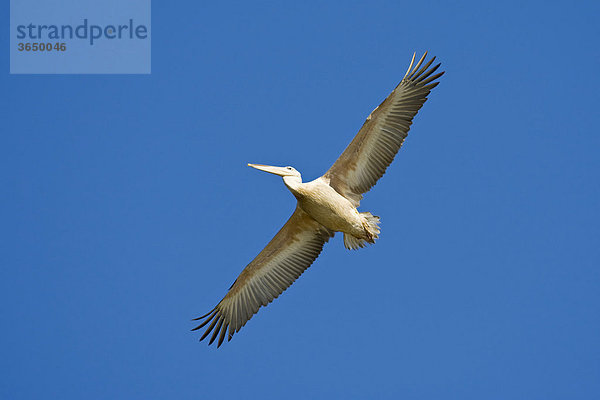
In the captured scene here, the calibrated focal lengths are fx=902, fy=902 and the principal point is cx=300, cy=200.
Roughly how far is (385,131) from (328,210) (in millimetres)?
1402

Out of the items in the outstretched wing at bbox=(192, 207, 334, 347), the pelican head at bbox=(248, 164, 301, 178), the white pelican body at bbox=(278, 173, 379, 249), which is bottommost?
the outstretched wing at bbox=(192, 207, 334, 347)

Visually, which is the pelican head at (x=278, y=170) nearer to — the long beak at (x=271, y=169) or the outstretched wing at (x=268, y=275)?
the long beak at (x=271, y=169)

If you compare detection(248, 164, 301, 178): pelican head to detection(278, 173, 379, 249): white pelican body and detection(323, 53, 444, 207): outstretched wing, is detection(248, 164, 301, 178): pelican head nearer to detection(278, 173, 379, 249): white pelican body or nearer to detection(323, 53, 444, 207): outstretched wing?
detection(278, 173, 379, 249): white pelican body

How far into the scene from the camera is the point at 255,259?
13.6m

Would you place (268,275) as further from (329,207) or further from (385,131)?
(385,131)

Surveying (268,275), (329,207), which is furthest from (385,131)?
(268,275)

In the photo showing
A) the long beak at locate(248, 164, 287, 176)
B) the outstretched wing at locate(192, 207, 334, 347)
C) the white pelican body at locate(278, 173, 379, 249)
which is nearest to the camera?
the white pelican body at locate(278, 173, 379, 249)

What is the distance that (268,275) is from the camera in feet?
45.0

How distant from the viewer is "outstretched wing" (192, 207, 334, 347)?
1357cm

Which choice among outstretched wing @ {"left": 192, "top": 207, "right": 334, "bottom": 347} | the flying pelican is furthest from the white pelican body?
outstretched wing @ {"left": 192, "top": 207, "right": 334, "bottom": 347}

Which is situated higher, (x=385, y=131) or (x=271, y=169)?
(x=385, y=131)

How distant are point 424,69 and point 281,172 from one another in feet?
8.23

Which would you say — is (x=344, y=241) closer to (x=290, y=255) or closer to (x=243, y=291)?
(x=290, y=255)

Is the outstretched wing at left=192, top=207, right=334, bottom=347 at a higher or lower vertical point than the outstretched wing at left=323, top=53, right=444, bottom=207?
lower
